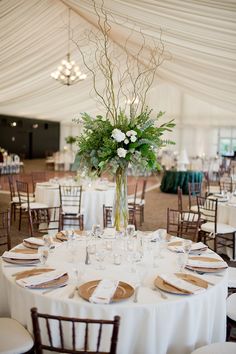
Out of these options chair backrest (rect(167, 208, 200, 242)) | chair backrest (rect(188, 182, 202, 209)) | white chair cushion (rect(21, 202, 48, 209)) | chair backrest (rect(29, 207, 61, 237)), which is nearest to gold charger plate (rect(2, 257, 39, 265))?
chair backrest (rect(167, 208, 200, 242))

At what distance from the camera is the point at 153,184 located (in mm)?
14461

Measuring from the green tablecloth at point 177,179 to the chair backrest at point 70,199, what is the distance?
564cm

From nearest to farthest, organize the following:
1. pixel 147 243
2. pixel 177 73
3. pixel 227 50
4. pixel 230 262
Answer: pixel 147 243
pixel 227 50
pixel 230 262
pixel 177 73

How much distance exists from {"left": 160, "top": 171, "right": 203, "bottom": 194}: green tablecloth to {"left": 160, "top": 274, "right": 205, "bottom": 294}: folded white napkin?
9.71 meters

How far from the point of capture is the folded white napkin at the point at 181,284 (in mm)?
2469

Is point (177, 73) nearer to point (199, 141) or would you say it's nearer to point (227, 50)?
point (227, 50)

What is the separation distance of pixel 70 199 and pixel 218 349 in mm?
4938

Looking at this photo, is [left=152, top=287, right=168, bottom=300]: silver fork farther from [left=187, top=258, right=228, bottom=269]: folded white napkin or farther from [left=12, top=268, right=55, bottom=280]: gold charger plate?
[left=12, top=268, right=55, bottom=280]: gold charger plate

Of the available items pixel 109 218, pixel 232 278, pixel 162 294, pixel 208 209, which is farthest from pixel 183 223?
pixel 162 294

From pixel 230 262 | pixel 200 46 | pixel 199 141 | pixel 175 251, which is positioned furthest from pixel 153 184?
pixel 175 251

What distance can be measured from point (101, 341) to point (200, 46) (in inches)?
149

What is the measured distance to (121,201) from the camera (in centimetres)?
339

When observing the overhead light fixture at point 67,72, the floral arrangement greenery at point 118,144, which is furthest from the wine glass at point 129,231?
the overhead light fixture at point 67,72

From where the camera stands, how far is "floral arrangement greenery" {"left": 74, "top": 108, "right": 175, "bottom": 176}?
3.17m
